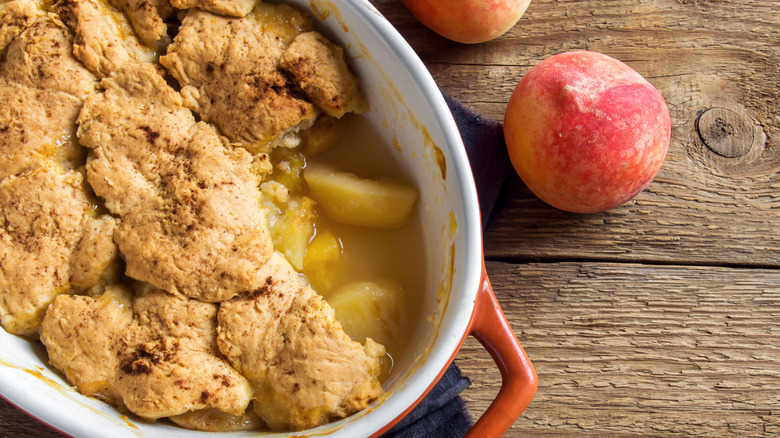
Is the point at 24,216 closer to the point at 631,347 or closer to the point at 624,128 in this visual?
the point at 624,128

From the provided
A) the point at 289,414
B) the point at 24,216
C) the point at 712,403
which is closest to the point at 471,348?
the point at 289,414

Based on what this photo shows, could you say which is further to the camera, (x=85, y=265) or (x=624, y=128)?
(x=624, y=128)

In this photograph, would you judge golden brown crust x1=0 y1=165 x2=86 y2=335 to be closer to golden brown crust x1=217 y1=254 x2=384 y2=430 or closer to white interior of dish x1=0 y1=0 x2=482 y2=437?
white interior of dish x1=0 y1=0 x2=482 y2=437

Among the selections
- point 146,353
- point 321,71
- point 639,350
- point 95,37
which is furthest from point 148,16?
point 639,350

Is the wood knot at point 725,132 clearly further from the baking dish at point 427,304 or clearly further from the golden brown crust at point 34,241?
the golden brown crust at point 34,241

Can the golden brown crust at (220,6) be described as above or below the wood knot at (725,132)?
above

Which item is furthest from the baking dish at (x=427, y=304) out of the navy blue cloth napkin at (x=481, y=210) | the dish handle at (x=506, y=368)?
the navy blue cloth napkin at (x=481, y=210)
